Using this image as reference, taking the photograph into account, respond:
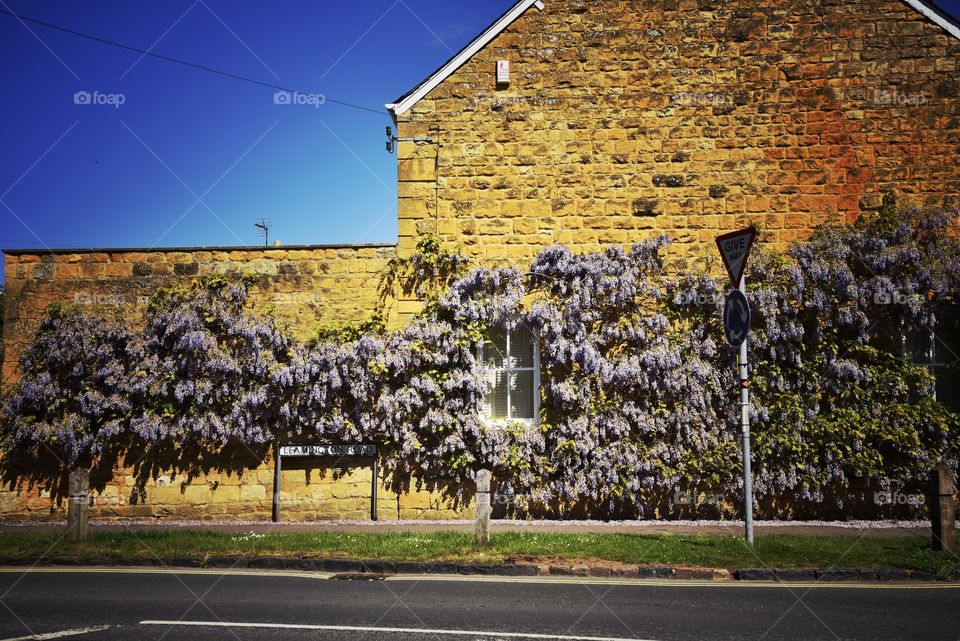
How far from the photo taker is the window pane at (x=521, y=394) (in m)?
12.6

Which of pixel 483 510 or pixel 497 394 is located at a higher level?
pixel 497 394

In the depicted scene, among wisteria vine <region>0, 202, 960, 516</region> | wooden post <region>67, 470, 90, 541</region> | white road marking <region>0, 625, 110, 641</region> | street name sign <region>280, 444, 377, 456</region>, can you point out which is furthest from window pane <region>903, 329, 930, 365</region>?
wooden post <region>67, 470, 90, 541</region>

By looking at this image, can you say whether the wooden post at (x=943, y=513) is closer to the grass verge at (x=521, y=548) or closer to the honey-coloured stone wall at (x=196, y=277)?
the grass verge at (x=521, y=548)

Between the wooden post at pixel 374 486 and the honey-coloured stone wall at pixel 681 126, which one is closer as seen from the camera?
the wooden post at pixel 374 486

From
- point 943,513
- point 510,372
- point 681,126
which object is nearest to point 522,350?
point 510,372

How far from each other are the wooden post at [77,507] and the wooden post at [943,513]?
Result: 37.6 feet

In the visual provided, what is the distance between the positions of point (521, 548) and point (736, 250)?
476 cm

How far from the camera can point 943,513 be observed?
8.80m

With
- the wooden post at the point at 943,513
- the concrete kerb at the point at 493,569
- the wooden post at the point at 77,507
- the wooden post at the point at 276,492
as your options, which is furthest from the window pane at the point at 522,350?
the wooden post at the point at 77,507

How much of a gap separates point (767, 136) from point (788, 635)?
30.6 ft

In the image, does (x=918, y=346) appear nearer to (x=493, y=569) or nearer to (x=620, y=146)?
(x=620, y=146)

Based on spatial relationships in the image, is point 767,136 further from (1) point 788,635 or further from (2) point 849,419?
(1) point 788,635

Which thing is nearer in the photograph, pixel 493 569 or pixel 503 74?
pixel 493 569

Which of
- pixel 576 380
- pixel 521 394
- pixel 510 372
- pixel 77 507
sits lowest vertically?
pixel 77 507
